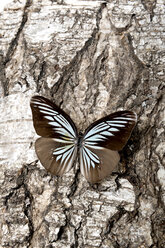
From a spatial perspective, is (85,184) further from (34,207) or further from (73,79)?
(73,79)

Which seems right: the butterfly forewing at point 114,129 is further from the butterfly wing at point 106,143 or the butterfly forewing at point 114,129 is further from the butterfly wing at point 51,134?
the butterfly wing at point 51,134

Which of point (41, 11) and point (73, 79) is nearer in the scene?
point (73, 79)

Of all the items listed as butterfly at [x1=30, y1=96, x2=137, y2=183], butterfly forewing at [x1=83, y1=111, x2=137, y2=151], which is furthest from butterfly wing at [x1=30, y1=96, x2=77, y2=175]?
butterfly forewing at [x1=83, y1=111, x2=137, y2=151]

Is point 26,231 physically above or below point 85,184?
below

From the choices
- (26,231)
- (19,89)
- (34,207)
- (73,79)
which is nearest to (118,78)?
(73,79)

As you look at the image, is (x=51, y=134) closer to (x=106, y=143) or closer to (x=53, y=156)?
(x=53, y=156)

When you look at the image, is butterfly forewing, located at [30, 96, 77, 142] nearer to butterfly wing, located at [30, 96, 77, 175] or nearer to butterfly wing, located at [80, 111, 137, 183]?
butterfly wing, located at [30, 96, 77, 175]

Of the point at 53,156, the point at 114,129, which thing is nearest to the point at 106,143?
the point at 114,129

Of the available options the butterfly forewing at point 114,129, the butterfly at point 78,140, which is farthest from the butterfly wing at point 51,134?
the butterfly forewing at point 114,129
